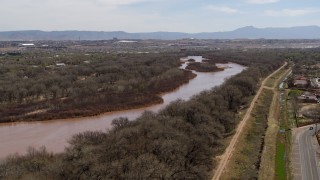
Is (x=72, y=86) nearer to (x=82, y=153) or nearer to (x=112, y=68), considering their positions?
(x=112, y=68)

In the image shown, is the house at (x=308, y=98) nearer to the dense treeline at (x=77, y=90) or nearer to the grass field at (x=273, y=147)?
the grass field at (x=273, y=147)

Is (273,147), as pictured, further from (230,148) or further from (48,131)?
(48,131)

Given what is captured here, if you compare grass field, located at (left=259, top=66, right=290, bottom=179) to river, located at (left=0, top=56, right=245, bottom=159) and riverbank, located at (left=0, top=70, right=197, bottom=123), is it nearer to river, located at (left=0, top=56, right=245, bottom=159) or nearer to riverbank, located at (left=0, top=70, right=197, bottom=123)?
river, located at (left=0, top=56, right=245, bottom=159)

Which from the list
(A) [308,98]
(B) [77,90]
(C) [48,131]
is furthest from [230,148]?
(B) [77,90]

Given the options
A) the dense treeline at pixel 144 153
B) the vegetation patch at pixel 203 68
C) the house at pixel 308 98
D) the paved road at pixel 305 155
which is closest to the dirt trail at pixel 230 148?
the dense treeline at pixel 144 153

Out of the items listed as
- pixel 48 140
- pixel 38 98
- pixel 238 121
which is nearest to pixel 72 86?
pixel 38 98

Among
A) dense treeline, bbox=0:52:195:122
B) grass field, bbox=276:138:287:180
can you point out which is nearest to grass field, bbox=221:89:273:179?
grass field, bbox=276:138:287:180

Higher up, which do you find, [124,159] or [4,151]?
[124,159]
